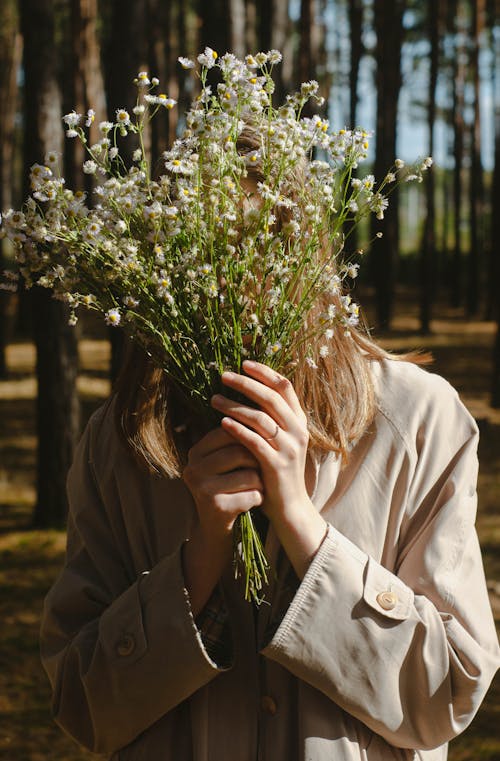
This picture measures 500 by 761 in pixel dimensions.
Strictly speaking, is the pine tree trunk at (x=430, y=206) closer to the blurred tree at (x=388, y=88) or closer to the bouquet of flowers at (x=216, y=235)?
the blurred tree at (x=388, y=88)

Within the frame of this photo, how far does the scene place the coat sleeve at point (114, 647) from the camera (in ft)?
5.44

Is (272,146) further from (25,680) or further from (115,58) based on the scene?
(115,58)

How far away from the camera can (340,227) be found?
1711 mm

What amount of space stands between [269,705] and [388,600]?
0.31m

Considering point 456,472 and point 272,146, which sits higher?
point 272,146

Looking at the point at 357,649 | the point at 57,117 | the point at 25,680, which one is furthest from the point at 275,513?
the point at 57,117

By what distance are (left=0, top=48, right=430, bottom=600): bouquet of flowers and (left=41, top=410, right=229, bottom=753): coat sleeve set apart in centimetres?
16

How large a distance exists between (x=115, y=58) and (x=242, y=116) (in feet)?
20.5

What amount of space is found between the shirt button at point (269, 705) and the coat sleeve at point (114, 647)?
0.39 ft

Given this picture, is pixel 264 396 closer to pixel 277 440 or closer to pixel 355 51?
pixel 277 440

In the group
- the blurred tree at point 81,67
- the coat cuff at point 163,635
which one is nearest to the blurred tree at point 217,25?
the coat cuff at point 163,635

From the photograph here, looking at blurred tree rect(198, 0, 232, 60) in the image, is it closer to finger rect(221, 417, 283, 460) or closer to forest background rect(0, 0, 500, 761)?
forest background rect(0, 0, 500, 761)

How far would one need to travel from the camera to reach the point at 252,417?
1554 millimetres

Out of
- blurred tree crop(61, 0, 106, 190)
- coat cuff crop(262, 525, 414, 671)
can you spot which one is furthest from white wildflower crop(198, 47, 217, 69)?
blurred tree crop(61, 0, 106, 190)
